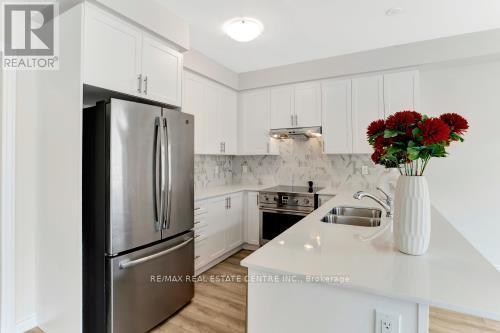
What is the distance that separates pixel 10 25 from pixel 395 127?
109 inches

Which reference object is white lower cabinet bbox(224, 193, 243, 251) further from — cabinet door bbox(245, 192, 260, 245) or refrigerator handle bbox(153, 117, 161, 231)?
refrigerator handle bbox(153, 117, 161, 231)

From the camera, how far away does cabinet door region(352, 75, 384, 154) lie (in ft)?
10.7

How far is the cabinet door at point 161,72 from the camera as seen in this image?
6.94ft

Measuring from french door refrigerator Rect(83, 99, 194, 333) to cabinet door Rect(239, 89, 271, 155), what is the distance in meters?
1.93

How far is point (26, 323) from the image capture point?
6.66 feet

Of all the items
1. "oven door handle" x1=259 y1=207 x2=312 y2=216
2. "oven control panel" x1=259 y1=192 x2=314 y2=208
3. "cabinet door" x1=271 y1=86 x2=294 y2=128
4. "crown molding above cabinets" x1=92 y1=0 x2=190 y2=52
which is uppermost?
"crown molding above cabinets" x1=92 y1=0 x2=190 y2=52

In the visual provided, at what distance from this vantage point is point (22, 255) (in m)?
2.03

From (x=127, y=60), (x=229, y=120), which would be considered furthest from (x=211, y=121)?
(x=127, y=60)

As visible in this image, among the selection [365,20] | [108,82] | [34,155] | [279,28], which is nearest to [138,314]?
[34,155]

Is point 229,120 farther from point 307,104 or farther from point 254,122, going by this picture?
point 307,104

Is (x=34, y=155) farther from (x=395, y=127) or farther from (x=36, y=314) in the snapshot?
(x=395, y=127)

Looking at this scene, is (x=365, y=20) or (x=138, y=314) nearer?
(x=138, y=314)

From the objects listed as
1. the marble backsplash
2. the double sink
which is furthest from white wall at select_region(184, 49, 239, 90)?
the double sink

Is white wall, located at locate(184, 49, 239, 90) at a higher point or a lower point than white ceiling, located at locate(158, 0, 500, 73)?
lower
